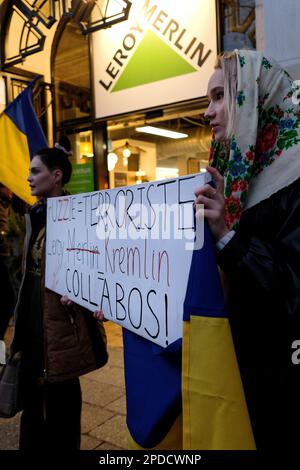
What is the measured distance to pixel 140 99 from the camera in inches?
221

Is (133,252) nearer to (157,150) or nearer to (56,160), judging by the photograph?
(56,160)

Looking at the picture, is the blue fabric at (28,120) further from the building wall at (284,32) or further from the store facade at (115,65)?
the building wall at (284,32)

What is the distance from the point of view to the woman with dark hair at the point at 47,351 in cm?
237

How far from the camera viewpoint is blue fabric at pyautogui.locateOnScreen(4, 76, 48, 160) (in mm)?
3740

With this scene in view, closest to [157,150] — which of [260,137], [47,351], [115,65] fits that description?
[115,65]

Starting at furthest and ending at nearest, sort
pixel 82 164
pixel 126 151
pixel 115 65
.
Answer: pixel 126 151
pixel 82 164
pixel 115 65

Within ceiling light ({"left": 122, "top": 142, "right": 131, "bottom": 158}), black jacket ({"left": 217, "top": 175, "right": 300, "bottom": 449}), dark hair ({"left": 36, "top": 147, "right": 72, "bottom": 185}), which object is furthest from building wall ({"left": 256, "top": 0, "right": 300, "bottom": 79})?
ceiling light ({"left": 122, "top": 142, "right": 131, "bottom": 158})

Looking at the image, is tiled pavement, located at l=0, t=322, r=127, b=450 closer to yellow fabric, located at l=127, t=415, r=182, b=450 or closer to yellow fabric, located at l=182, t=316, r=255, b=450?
yellow fabric, located at l=127, t=415, r=182, b=450

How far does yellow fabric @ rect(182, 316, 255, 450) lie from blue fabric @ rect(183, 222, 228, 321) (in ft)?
0.07

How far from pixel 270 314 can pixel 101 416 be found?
2634mm

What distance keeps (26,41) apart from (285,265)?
21.5ft

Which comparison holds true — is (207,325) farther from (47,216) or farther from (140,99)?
(140,99)

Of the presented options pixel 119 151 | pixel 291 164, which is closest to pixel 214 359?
pixel 291 164

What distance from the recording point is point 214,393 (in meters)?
1.14
